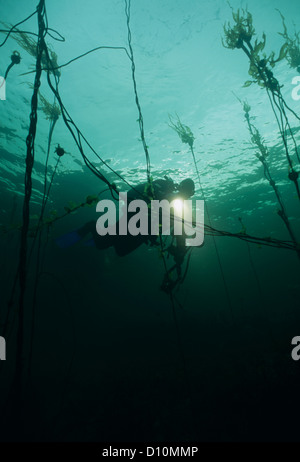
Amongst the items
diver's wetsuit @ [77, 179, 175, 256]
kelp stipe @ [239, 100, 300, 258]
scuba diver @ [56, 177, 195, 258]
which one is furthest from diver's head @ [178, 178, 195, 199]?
kelp stipe @ [239, 100, 300, 258]

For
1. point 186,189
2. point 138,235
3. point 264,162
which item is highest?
point 264,162

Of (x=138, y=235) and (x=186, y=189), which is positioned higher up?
(x=186, y=189)

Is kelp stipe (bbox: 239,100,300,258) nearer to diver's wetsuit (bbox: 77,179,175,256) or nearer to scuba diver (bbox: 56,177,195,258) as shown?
scuba diver (bbox: 56,177,195,258)

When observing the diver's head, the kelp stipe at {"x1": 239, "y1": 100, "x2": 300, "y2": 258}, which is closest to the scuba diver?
the diver's head

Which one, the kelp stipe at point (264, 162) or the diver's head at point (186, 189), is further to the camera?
the diver's head at point (186, 189)

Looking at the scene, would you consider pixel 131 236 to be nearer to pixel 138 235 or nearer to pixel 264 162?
pixel 138 235

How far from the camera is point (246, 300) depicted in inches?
1190

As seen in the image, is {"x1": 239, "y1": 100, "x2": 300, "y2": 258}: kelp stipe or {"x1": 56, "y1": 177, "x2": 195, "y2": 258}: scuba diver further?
{"x1": 56, "y1": 177, "x2": 195, "y2": 258}: scuba diver

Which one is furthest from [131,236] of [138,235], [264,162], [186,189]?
[264,162]

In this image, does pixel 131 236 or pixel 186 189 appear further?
pixel 131 236

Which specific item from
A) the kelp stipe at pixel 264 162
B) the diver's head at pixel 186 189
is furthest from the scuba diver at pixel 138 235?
the kelp stipe at pixel 264 162

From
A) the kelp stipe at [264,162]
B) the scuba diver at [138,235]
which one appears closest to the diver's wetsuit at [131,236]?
the scuba diver at [138,235]

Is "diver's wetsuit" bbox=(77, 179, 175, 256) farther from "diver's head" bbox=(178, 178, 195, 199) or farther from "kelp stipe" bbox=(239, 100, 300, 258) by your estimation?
"kelp stipe" bbox=(239, 100, 300, 258)

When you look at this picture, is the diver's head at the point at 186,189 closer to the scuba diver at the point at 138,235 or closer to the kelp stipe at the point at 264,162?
the scuba diver at the point at 138,235
